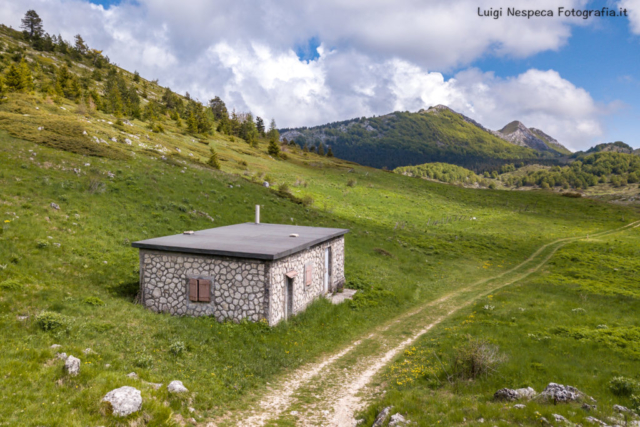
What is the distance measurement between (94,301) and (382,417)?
12.0 meters

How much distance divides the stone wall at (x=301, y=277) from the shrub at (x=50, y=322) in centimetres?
720

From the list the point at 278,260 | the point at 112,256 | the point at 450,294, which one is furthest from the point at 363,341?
the point at 112,256

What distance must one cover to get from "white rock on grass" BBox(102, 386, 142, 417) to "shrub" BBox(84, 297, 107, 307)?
7.04m

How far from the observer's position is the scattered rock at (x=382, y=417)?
892 centimetres

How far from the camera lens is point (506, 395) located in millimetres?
9383

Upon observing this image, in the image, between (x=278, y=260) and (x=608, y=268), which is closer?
(x=278, y=260)

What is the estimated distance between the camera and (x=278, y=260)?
15.8 meters

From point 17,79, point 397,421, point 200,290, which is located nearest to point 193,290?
point 200,290

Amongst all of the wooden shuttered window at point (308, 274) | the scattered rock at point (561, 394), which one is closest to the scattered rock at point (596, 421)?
the scattered rock at point (561, 394)

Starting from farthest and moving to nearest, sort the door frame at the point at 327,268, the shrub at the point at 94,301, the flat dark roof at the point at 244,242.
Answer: the door frame at the point at 327,268
the flat dark roof at the point at 244,242
the shrub at the point at 94,301

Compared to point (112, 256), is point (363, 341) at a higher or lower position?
lower

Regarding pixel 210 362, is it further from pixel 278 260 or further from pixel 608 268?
pixel 608 268

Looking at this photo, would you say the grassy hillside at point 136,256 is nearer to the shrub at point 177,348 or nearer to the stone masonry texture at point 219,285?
the shrub at point 177,348

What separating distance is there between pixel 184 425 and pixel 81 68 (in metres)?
122
